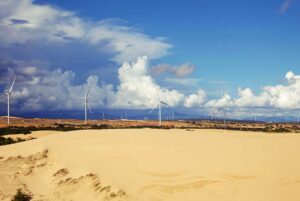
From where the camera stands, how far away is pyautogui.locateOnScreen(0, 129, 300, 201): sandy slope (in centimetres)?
1464

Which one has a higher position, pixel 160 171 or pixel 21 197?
pixel 160 171

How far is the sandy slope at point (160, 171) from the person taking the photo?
14.6m

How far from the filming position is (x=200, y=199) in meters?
14.7

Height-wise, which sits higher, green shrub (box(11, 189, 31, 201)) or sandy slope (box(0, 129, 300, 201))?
sandy slope (box(0, 129, 300, 201))

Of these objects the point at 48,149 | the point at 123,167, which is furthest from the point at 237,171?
the point at 48,149

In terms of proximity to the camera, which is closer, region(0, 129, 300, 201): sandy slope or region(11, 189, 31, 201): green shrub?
region(0, 129, 300, 201): sandy slope

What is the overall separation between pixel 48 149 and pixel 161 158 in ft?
39.6

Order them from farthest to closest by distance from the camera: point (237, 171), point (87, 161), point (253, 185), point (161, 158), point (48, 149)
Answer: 1. point (48, 149)
2. point (87, 161)
3. point (161, 158)
4. point (237, 171)
5. point (253, 185)

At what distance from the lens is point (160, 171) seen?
1753 centimetres

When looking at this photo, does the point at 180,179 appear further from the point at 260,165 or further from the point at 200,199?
the point at 260,165

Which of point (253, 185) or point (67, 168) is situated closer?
point (253, 185)

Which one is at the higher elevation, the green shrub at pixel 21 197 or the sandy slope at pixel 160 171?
the sandy slope at pixel 160 171

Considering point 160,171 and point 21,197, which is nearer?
point 160,171

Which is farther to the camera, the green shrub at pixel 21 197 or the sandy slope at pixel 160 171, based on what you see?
the green shrub at pixel 21 197
